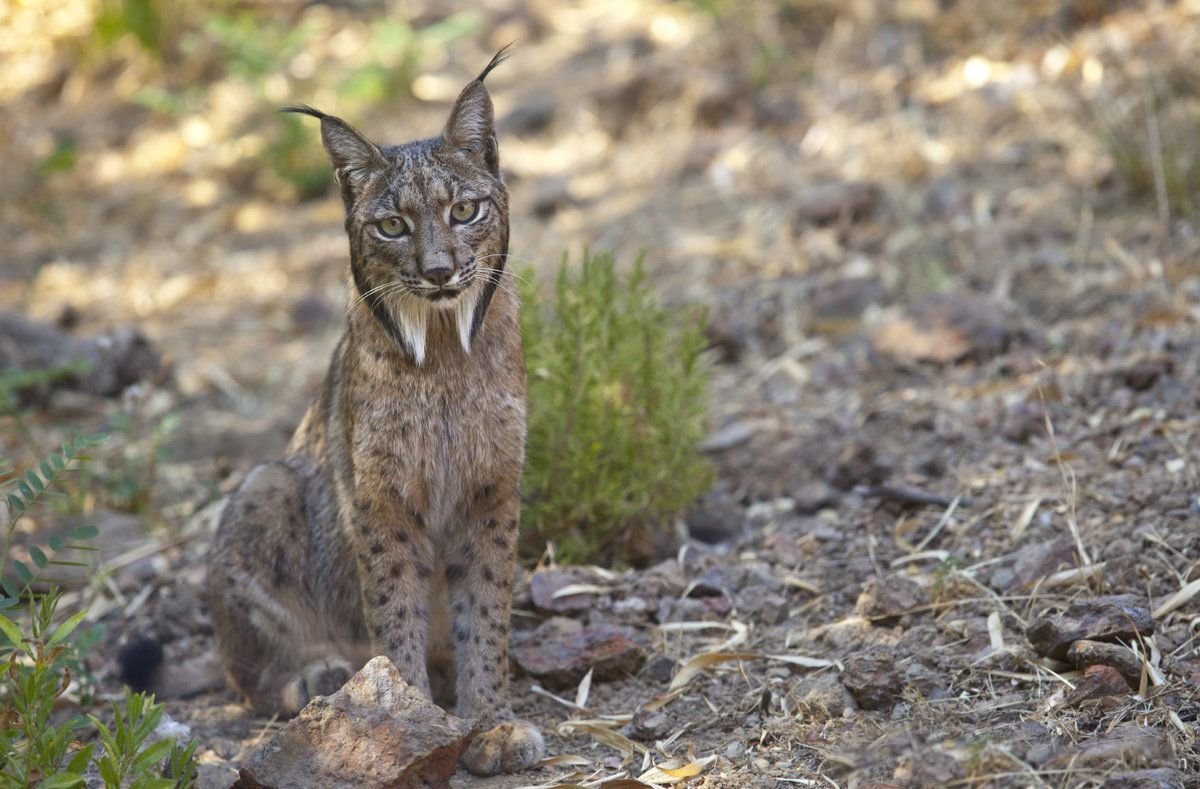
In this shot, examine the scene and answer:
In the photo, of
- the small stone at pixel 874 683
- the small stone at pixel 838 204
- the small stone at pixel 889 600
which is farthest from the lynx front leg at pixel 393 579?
the small stone at pixel 838 204

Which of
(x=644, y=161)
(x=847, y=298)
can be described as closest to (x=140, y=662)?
(x=847, y=298)

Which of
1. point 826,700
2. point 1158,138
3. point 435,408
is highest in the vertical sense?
point 1158,138

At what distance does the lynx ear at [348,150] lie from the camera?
185 inches

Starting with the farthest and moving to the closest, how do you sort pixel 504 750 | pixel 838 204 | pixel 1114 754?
1. pixel 838 204
2. pixel 504 750
3. pixel 1114 754

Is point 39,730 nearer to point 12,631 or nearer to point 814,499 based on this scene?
point 12,631

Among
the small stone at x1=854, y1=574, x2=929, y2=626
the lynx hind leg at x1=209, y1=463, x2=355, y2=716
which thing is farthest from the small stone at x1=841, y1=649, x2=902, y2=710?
the lynx hind leg at x1=209, y1=463, x2=355, y2=716

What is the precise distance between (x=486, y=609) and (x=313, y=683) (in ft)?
2.67

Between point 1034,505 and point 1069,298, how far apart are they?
1.94 metres

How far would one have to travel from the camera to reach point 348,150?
475cm

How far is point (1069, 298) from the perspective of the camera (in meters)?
6.85

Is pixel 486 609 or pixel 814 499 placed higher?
pixel 486 609

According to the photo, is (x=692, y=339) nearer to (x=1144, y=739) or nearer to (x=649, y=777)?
(x=649, y=777)

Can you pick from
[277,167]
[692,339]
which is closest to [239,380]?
[277,167]

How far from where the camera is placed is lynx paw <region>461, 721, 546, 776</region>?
14.4 feet
